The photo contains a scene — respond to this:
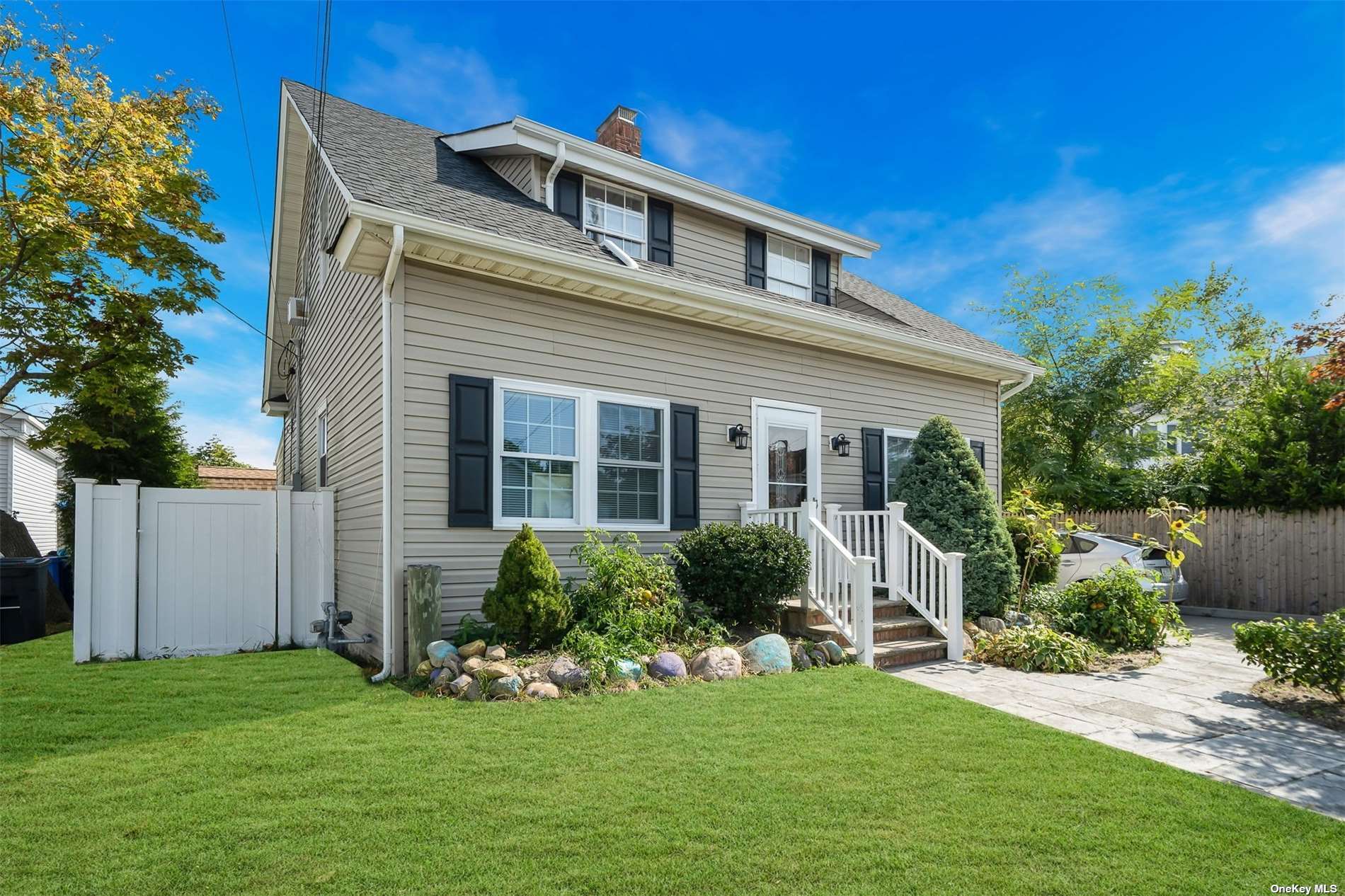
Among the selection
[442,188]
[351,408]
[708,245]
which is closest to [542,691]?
[351,408]

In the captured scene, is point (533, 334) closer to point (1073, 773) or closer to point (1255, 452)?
point (1073, 773)

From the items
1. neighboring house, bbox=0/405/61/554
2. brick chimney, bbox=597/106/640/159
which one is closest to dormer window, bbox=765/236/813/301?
brick chimney, bbox=597/106/640/159

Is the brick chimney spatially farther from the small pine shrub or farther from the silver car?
the silver car

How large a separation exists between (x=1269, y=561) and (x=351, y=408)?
13.2m

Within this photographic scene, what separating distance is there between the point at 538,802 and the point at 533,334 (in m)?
4.50

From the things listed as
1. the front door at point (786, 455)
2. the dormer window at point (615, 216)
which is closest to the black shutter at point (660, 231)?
the dormer window at point (615, 216)

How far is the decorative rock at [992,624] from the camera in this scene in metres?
7.59

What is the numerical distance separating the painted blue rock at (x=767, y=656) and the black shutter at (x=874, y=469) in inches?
140

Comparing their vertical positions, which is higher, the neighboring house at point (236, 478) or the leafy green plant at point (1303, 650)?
the neighboring house at point (236, 478)

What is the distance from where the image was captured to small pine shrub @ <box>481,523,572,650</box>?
553 centimetres

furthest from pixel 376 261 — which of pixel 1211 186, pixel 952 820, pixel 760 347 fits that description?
pixel 1211 186

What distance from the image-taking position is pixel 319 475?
31.7 ft

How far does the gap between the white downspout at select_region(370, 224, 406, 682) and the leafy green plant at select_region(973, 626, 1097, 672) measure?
5.34 metres

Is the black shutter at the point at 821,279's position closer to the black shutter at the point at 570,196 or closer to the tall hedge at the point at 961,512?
the tall hedge at the point at 961,512
